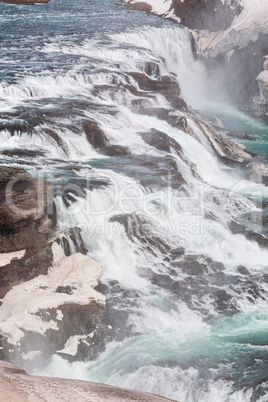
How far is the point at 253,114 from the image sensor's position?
97.2ft

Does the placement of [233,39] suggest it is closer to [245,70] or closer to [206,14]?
[245,70]

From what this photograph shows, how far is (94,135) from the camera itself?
17.7 meters

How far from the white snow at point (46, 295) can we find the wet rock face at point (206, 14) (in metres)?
28.8

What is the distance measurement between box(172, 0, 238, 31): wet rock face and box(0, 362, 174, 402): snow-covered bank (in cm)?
3326

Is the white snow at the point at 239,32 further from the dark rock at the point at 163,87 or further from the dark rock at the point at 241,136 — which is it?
the dark rock at the point at 163,87

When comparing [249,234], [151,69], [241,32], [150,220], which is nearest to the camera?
[150,220]

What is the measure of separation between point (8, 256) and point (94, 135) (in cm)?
815

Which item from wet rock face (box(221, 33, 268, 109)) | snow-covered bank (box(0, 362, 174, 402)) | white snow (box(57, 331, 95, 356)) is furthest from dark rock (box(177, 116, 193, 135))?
snow-covered bank (box(0, 362, 174, 402))

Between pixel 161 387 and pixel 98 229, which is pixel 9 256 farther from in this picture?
pixel 161 387

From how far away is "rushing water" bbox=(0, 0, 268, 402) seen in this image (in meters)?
9.65

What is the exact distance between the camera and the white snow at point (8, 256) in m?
10.2

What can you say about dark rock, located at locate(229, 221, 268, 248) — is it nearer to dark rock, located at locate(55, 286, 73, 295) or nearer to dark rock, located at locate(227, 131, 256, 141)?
dark rock, located at locate(55, 286, 73, 295)

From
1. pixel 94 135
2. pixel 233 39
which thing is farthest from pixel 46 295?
pixel 233 39

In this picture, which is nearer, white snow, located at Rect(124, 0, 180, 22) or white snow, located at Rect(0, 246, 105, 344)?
white snow, located at Rect(0, 246, 105, 344)
